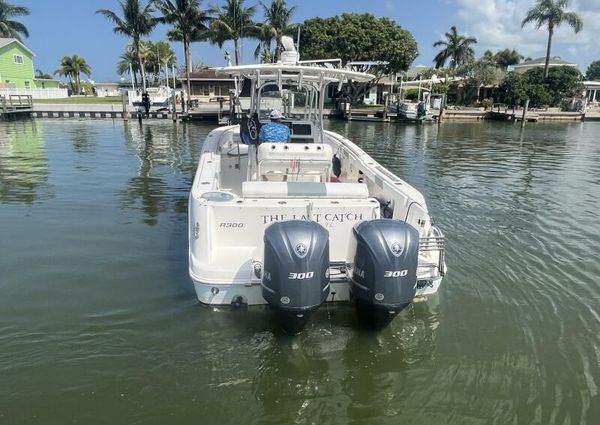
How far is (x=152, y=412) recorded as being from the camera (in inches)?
130

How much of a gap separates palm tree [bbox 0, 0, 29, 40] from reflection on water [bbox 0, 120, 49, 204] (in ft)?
117

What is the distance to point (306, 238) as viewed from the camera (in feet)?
11.9

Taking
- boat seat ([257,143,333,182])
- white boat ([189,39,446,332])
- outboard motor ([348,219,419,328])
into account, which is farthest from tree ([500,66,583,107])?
outboard motor ([348,219,419,328])

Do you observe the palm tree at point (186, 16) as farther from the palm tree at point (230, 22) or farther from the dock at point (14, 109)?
the dock at point (14, 109)

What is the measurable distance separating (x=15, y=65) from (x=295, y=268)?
169 feet

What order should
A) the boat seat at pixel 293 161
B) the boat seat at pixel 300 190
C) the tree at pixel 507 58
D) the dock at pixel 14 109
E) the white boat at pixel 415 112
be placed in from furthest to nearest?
the tree at pixel 507 58 → the white boat at pixel 415 112 → the dock at pixel 14 109 → the boat seat at pixel 293 161 → the boat seat at pixel 300 190

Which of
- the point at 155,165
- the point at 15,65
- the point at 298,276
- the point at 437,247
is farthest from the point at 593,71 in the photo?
the point at 298,276

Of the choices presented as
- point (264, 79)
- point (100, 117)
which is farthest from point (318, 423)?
point (100, 117)

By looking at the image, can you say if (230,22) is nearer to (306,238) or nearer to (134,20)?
(134,20)

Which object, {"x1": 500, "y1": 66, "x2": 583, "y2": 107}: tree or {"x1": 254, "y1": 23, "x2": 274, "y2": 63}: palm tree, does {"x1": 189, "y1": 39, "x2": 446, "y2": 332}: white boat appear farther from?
{"x1": 500, "y1": 66, "x2": 583, "y2": 107}: tree

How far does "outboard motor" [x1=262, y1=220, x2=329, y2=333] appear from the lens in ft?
11.7

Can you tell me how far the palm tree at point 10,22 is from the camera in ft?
160

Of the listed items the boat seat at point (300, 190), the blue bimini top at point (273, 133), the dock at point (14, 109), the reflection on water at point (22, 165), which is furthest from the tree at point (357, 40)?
the boat seat at point (300, 190)

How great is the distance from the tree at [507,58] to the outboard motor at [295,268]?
7862 cm
